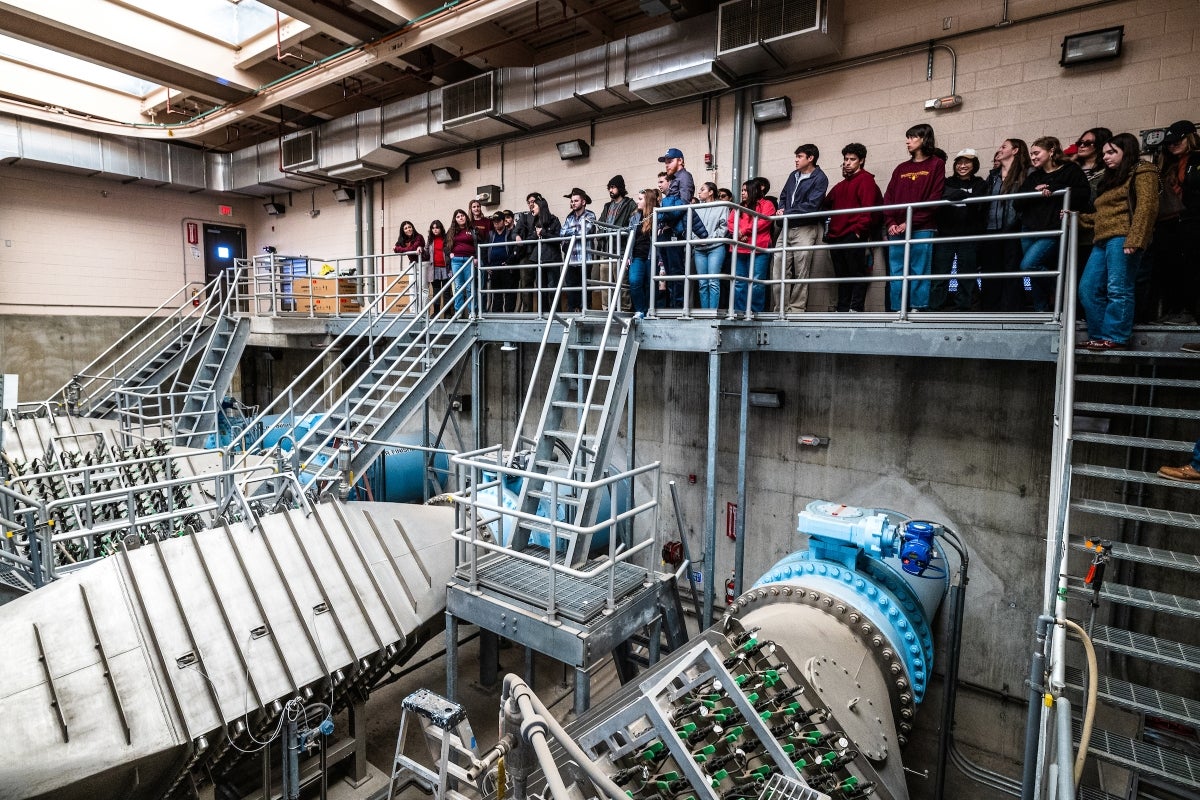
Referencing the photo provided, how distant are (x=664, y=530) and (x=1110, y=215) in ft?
19.0

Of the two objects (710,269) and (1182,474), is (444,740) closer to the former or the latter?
(1182,474)

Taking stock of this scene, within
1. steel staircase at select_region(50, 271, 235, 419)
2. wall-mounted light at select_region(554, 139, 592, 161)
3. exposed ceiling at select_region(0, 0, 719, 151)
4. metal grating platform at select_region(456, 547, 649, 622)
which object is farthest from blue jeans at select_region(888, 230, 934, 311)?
steel staircase at select_region(50, 271, 235, 419)

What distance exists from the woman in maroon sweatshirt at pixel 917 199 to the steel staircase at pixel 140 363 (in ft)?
38.6

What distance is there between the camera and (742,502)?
661 centimetres

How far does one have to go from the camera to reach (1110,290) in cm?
461

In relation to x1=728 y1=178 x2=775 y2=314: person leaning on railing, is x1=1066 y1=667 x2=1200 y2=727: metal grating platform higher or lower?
lower

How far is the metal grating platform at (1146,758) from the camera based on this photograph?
2904mm

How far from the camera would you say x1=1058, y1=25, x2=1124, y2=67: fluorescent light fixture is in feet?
19.5

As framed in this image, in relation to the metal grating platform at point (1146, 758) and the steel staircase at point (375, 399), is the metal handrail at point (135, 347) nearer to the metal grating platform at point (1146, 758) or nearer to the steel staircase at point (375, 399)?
the steel staircase at point (375, 399)

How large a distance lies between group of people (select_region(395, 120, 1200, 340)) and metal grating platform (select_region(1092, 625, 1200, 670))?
218 centimetres

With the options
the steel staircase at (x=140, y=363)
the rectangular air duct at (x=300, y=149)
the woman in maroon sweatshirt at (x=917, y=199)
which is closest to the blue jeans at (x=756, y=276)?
the woman in maroon sweatshirt at (x=917, y=199)

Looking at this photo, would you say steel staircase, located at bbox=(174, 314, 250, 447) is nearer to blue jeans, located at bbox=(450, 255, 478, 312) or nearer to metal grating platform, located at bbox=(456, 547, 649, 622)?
blue jeans, located at bbox=(450, 255, 478, 312)

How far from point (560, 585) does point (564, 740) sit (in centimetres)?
315

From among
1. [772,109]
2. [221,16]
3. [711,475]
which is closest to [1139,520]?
[711,475]
